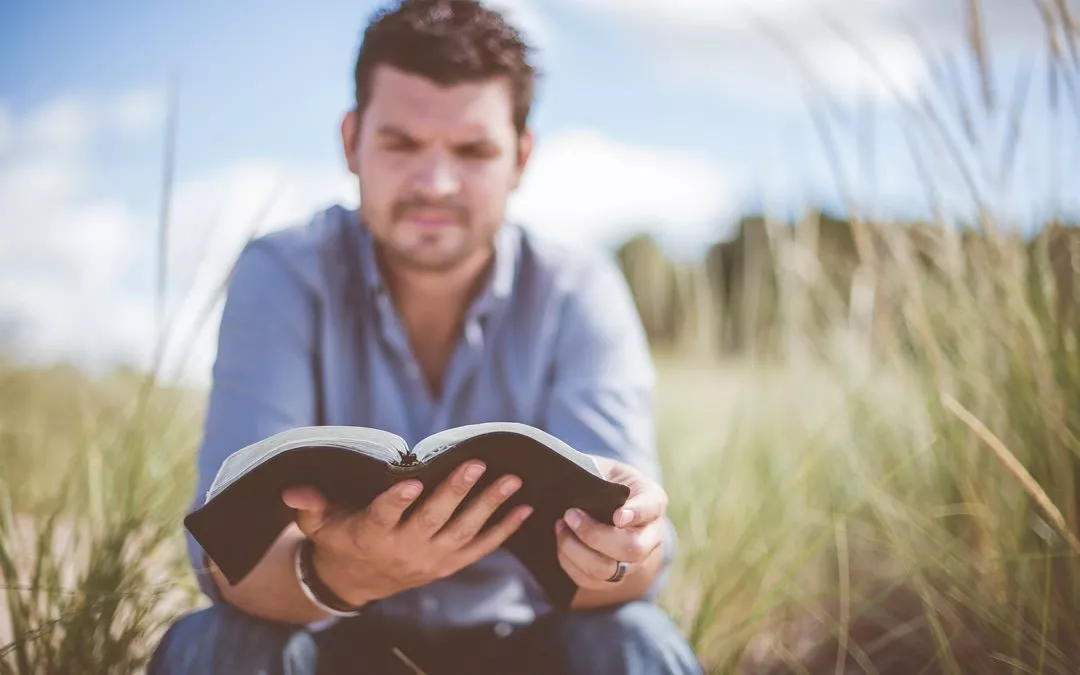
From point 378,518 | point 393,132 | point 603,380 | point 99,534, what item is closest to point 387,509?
point 378,518

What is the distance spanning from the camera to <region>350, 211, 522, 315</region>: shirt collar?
143 cm

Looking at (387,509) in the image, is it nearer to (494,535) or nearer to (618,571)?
(494,535)

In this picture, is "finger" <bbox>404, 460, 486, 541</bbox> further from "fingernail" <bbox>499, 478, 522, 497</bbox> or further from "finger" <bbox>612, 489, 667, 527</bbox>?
"finger" <bbox>612, 489, 667, 527</bbox>

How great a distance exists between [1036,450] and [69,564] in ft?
5.24

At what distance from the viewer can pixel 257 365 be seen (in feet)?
4.17

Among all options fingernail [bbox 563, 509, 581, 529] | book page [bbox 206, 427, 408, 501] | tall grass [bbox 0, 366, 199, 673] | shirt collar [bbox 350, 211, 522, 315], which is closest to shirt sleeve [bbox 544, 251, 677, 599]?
shirt collar [bbox 350, 211, 522, 315]

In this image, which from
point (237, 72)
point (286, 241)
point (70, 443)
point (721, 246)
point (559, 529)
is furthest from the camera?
point (721, 246)

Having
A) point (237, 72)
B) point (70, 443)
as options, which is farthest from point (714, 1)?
point (70, 443)

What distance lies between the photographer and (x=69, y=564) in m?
1.42

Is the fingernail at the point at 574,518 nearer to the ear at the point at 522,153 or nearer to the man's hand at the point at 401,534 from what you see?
the man's hand at the point at 401,534

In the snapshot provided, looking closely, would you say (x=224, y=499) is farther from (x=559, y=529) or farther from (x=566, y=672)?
(x=566, y=672)

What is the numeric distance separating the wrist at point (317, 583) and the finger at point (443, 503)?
18 cm

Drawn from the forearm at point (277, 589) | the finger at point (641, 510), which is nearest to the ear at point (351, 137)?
the forearm at point (277, 589)

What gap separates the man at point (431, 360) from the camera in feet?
3.68
